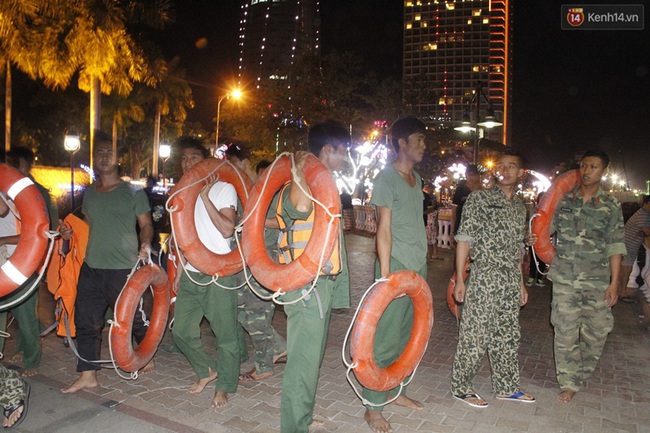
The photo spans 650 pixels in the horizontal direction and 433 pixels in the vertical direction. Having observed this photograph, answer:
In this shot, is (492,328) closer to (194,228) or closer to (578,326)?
(578,326)

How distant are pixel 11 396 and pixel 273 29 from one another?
156 meters

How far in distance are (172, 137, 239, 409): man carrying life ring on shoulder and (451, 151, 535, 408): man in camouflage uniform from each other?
1901mm

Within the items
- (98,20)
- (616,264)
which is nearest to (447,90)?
(98,20)

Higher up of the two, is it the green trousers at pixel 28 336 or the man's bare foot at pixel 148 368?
the green trousers at pixel 28 336

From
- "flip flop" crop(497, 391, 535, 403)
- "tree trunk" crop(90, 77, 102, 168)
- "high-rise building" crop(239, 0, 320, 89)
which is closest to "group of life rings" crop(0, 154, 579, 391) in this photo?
"flip flop" crop(497, 391, 535, 403)

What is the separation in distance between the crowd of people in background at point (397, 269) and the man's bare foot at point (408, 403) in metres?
0.01

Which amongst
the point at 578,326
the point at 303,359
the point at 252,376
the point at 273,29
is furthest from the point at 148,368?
the point at 273,29

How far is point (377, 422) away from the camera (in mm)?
3859

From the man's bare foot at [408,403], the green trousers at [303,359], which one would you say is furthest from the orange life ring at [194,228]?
the man's bare foot at [408,403]

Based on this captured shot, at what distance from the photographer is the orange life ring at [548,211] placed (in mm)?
4840

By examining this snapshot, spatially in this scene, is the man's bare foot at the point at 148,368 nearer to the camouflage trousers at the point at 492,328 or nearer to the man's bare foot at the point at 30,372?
the man's bare foot at the point at 30,372

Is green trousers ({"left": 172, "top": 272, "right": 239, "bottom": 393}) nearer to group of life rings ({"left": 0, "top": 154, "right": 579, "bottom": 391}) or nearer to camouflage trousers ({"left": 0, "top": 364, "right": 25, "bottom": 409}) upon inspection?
group of life rings ({"left": 0, "top": 154, "right": 579, "bottom": 391})

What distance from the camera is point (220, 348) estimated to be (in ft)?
14.3

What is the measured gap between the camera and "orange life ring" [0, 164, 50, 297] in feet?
12.0
